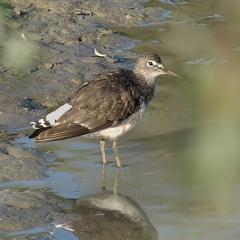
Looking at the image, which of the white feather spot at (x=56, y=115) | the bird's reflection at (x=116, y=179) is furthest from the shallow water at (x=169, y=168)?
the white feather spot at (x=56, y=115)

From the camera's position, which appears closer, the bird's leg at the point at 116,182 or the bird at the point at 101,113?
the bird's leg at the point at 116,182

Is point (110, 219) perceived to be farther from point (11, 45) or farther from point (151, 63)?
point (11, 45)

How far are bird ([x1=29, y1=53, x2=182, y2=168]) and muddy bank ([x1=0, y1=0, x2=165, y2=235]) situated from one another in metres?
0.42

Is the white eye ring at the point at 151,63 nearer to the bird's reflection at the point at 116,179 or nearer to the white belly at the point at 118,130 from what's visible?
the white belly at the point at 118,130

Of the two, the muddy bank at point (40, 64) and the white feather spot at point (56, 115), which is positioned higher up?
the white feather spot at point (56, 115)

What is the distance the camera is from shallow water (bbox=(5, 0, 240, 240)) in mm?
5566

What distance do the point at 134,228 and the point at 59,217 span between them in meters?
0.61

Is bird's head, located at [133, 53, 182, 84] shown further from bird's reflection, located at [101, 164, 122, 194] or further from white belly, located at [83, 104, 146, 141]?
bird's reflection, located at [101, 164, 122, 194]

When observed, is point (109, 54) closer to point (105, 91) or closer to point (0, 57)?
point (0, 57)

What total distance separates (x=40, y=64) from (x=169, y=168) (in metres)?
3.52

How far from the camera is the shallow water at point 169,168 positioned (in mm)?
5566

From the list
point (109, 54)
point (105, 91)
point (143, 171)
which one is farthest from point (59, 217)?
point (109, 54)

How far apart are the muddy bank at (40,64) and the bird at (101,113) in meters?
0.42

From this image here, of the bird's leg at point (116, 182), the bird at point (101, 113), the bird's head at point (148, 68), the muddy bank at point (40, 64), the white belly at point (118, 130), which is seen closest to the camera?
the muddy bank at point (40, 64)
